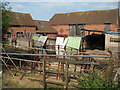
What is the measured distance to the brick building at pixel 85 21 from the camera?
2711 centimetres

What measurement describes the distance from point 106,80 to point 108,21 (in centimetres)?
2494

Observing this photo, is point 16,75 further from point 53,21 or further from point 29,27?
point 53,21

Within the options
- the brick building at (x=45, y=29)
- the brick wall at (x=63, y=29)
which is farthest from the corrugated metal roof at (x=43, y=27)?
the brick wall at (x=63, y=29)

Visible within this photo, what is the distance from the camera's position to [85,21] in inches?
1152

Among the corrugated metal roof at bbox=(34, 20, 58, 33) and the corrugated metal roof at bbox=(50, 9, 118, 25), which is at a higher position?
the corrugated metal roof at bbox=(50, 9, 118, 25)

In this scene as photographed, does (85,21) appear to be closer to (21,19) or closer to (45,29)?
(45,29)

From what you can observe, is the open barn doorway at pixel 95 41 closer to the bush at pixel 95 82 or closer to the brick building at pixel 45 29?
the brick building at pixel 45 29

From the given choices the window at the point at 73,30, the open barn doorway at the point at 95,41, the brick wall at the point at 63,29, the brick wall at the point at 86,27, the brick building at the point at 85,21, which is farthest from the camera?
the brick wall at the point at 63,29

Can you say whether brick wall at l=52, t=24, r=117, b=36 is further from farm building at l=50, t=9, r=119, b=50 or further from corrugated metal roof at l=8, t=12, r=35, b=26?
corrugated metal roof at l=8, t=12, r=35, b=26

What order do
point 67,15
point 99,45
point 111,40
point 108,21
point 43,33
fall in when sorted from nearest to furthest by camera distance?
point 111,40
point 99,45
point 108,21
point 43,33
point 67,15

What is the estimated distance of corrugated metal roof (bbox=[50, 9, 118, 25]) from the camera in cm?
2777

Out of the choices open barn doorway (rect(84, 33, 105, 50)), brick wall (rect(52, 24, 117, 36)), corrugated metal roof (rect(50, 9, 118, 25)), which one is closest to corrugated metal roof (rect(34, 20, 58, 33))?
brick wall (rect(52, 24, 117, 36))

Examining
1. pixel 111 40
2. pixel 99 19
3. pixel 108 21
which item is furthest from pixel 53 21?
pixel 111 40

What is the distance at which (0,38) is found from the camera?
815 cm
